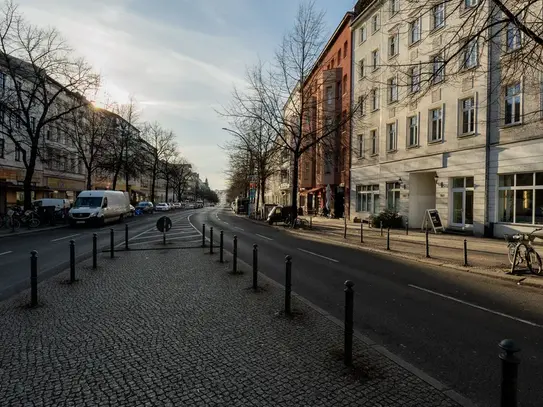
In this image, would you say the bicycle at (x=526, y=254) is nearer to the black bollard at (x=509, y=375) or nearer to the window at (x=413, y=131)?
the black bollard at (x=509, y=375)

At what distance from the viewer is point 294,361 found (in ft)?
14.2

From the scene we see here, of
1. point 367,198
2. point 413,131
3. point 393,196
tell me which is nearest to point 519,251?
point 413,131

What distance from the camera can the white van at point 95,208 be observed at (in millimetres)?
26656

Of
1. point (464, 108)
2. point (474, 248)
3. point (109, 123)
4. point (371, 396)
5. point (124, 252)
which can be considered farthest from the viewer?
point (109, 123)

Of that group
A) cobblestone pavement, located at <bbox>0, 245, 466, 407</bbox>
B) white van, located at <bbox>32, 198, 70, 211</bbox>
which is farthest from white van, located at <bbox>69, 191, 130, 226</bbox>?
cobblestone pavement, located at <bbox>0, 245, 466, 407</bbox>

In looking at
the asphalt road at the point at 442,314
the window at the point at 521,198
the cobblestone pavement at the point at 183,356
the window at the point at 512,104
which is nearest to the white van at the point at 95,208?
the asphalt road at the point at 442,314

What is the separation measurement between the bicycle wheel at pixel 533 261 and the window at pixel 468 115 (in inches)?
473

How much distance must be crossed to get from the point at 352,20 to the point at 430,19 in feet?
42.4

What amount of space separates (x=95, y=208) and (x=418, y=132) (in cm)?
2273

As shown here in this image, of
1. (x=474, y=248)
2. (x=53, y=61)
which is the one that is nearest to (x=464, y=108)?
(x=474, y=248)

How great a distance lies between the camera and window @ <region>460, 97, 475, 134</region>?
21.1 meters

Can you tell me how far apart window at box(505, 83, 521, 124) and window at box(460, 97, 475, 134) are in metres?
2.16

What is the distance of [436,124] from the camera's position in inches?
943

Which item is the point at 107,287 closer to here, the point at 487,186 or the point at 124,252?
the point at 124,252
